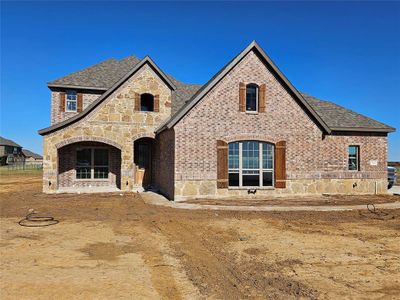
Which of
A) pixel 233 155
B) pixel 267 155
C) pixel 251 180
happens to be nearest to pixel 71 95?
pixel 233 155

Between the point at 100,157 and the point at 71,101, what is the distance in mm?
4279

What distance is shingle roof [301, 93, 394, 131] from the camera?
18359 mm

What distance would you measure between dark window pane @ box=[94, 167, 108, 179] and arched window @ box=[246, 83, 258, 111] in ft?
32.4

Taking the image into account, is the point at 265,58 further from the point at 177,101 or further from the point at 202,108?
the point at 177,101

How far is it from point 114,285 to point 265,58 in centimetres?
1404

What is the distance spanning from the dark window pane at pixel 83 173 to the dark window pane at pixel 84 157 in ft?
1.01

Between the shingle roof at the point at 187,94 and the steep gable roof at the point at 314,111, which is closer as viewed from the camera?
the steep gable roof at the point at 314,111

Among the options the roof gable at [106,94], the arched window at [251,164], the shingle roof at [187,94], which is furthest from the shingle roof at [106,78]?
the arched window at [251,164]

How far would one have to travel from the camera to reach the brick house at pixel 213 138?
1550 cm

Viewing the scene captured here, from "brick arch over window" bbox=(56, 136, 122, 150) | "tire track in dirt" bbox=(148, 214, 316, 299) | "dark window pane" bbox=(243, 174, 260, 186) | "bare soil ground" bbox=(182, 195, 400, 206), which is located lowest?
"tire track in dirt" bbox=(148, 214, 316, 299)

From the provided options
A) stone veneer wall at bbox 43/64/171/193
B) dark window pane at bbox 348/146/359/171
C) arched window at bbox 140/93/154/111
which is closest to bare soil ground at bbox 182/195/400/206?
dark window pane at bbox 348/146/359/171

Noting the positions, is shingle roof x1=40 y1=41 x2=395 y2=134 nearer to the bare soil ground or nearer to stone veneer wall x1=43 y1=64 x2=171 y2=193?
stone veneer wall x1=43 y1=64 x2=171 y2=193

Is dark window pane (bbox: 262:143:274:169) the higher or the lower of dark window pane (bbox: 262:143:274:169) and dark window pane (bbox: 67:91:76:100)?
the lower

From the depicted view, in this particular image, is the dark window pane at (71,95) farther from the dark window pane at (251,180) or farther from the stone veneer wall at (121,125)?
the dark window pane at (251,180)
